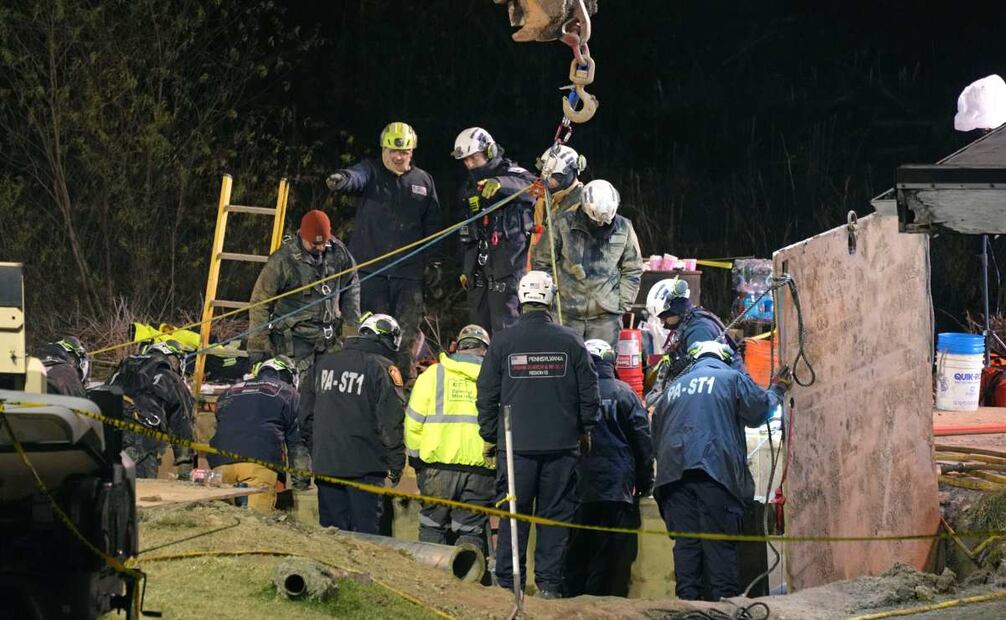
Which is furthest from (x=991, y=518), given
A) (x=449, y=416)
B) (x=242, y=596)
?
(x=242, y=596)

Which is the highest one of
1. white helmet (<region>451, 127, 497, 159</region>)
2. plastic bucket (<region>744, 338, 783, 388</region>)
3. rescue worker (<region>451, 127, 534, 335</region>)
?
white helmet (<region>451, 127, 497, 159</region>)

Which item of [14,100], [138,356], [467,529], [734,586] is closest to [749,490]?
[734,586]

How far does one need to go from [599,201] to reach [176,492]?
188 inches

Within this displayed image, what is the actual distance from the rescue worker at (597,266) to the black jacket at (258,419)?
2.61 m

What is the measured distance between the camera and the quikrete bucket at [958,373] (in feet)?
46.8

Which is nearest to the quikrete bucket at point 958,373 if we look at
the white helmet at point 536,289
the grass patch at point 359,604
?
the white helmet at point 536,289

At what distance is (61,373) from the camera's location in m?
13.4

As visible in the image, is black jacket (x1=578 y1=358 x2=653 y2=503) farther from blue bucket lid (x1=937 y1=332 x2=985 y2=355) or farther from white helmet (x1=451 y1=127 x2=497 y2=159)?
white helmet (x1=451 y1=127 x2=497 y2=159)

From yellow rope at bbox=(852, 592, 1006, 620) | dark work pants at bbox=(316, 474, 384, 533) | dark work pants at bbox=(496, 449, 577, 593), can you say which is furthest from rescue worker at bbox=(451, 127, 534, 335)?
yellow rope at bbox=(852, 592, 1006, 620)

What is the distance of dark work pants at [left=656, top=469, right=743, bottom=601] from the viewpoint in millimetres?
11539

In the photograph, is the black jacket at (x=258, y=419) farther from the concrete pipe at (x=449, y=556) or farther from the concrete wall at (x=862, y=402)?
the concrete wall at (x=862, y=402)

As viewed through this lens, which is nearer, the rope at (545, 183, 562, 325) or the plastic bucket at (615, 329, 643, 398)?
the rope at (545, 183, 562, 325)

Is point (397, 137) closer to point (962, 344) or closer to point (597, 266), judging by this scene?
point (597, 266)

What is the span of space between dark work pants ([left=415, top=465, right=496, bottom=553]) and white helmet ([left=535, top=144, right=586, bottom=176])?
348 centimetres
